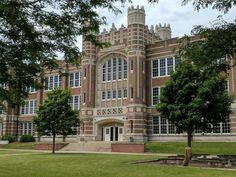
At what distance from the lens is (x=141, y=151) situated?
120 ft

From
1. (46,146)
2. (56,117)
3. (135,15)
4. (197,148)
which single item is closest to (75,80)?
(135,15)

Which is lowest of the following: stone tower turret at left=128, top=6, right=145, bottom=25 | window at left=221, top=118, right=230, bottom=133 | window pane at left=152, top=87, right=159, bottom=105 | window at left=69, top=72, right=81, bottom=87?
window at left=221, top=118, right=230, bottom=133

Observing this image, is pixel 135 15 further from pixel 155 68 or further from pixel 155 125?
pixel 155 125

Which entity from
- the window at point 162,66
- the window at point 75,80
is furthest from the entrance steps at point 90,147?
the window at point 75,80

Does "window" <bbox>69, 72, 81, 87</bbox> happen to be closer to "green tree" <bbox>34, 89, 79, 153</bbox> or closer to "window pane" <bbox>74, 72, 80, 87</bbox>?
"window pane" <bbox>74, 72, 80, 87</bbox>

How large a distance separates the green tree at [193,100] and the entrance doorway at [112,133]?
23.0 meters

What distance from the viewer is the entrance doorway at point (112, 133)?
49.7 m

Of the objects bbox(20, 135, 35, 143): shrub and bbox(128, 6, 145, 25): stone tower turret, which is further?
bbox(20, 135, 35, 143): shrub

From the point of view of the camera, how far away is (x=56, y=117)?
35.3 meters

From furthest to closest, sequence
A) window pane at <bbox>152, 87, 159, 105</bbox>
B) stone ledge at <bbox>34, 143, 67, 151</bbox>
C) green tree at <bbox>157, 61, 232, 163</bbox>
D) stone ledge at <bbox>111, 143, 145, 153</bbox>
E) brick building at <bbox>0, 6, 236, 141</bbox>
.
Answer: window pane at <bbox>152, 87, 159, 105</bbox> < brick building at <bbox>0, 6, 236, 141</bbox> < stone ledge at <bbox>34, 143, 67, 151</bbox> < stone ledge at <bbox>111, 143, 145, 153</bbox> < green tree at <bbox>157, 61, 232, 163</bbox>

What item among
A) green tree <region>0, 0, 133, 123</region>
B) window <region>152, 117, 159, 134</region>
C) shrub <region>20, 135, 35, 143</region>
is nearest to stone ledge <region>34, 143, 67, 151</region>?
shrub <region>20, 135, 35, 143</region>

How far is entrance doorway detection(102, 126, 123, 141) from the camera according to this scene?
4972 cm

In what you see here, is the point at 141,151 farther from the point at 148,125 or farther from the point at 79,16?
the point at 79,16

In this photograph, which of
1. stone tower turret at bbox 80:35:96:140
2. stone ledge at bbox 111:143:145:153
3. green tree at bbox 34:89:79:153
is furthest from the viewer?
stone tower turret at bbox 80:35:96:140
